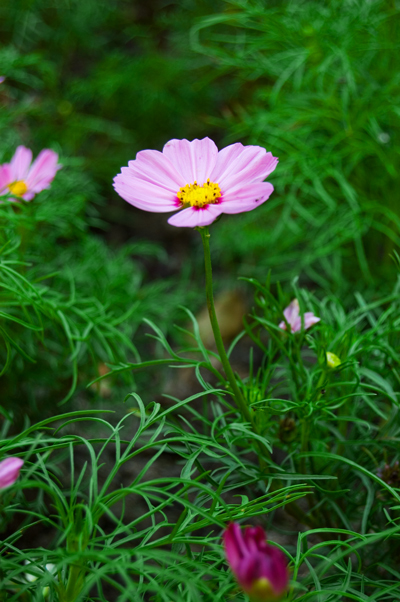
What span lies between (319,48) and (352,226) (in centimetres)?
35

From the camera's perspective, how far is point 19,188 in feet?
2.35

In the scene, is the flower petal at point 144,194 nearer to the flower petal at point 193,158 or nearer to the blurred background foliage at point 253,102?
the flower petal at point 193,158

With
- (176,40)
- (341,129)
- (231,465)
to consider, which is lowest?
→ (231,465)

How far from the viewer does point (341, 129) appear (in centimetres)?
103

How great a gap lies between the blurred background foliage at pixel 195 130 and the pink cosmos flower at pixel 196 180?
0.79ft

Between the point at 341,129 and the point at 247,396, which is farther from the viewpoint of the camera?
the point at 341,129

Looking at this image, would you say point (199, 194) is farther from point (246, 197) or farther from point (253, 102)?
point (253, 102)

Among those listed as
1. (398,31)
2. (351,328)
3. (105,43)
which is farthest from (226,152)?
(105,43)

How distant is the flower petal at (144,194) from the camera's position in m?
0.42

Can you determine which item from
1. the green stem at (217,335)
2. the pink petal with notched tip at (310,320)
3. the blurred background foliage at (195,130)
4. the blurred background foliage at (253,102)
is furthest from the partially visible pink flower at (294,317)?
the blurred background foliage at (253,102)

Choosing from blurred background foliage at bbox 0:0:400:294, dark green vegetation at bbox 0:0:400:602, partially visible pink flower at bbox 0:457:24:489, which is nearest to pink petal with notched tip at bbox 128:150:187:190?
dark green vegetation at bbox 0:0:400:602

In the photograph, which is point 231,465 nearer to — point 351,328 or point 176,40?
point 351,328

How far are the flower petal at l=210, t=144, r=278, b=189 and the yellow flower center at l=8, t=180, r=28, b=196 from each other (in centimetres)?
35

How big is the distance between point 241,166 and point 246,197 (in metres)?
0.06
